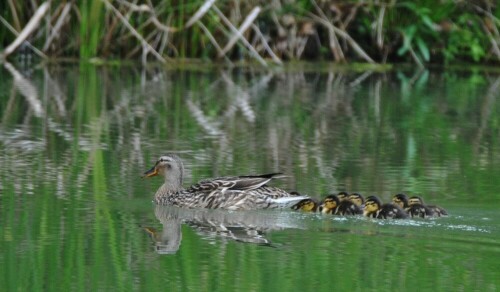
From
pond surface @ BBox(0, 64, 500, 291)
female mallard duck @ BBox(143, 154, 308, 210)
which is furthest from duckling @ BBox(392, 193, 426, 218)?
female mallard duck @ BBox(143, 154, 308, 210)

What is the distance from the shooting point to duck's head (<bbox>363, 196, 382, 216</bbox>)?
7922mm

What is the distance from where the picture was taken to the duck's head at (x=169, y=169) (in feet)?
29.5

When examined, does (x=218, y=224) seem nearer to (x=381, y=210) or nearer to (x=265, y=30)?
(x=381, y=210)

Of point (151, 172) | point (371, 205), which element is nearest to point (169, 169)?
point (151, 172)

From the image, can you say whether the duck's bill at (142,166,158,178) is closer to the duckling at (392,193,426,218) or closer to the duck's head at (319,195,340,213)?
the duck's head at (319,195,340,213)

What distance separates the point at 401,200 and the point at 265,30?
1140 centimetres

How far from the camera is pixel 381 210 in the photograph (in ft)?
25.8

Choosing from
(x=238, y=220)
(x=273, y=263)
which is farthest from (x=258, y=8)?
(x=273, y=263)

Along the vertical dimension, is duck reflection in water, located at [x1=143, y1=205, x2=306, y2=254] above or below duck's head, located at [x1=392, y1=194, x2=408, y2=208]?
below

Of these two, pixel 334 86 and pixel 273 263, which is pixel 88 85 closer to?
pixel 334 86

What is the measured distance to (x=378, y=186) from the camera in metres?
9.27

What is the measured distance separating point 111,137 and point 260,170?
84.0 inches

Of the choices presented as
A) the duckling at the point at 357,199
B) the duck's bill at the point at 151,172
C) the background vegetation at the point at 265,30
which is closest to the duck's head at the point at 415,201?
the duckling at the point at 357,199

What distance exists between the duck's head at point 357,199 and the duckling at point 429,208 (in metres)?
0.29
